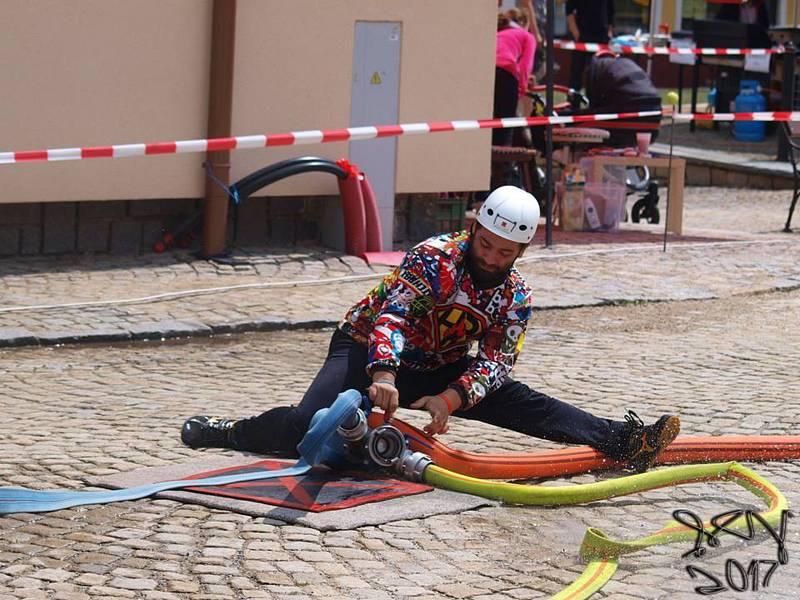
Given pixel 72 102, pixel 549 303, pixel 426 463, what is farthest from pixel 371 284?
pixel 426 463

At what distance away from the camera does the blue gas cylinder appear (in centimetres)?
2256

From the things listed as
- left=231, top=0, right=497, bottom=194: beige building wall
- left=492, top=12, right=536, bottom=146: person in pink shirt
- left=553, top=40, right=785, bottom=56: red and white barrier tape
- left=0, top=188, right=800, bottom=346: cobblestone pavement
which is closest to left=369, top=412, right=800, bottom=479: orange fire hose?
left=0, top=188, right=800, bottom=346: cobblestone pavement

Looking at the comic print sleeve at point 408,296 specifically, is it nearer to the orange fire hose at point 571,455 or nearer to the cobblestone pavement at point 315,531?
the orange fire hose at point 571,455

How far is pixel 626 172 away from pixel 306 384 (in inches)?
335

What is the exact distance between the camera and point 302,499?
5.91 metres

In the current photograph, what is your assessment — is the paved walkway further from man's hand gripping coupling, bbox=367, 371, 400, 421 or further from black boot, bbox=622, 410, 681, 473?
man's hand gripping coupling, bbox=367, 371, 400, 421

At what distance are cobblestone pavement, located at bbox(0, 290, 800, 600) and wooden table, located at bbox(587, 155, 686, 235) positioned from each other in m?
3.98

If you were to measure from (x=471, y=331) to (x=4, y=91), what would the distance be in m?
5.76

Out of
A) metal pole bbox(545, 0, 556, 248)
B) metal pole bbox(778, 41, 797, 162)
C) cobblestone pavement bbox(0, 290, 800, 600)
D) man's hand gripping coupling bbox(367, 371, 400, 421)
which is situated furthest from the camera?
metal pole bbox(778, 41, 797, 162)

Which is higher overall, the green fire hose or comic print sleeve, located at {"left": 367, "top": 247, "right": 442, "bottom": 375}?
comic print sleeve, located at {"left": 367, "top": 247, "right": 442, "bottom": 375}

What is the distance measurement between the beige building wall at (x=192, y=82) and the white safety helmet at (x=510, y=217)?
5.81 metres

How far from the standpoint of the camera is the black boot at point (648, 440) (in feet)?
21.6

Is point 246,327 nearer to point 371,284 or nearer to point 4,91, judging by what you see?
point 371,284

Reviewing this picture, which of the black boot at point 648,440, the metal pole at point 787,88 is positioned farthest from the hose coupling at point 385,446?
the metal pole at point 787,88
